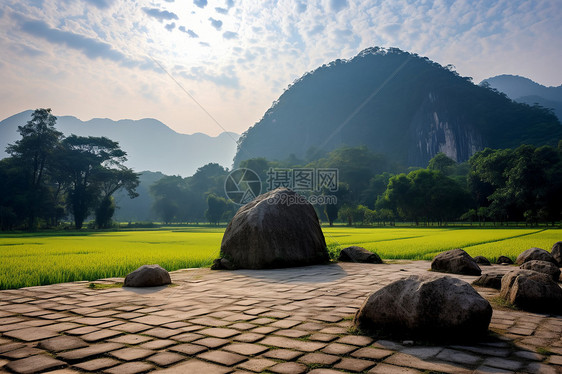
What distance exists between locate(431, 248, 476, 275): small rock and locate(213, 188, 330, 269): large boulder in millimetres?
2837

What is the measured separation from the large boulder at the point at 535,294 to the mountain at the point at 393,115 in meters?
89.5

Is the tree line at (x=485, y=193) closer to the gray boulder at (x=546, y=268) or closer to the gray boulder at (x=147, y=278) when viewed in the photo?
the gray boulder at (x=546, y=268)

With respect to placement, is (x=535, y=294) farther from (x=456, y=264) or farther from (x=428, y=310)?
(x=456, y=264)

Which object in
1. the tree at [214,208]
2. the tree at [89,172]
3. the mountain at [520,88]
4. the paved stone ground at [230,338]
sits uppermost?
the mountain at [520,88]

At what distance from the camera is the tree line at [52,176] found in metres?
41.4

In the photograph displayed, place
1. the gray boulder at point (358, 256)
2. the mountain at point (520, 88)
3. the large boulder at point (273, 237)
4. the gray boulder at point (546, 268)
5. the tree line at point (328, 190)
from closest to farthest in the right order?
the gray boulder at point (546, 268) → the large boulder at point (273, 237) → the gray boulder at point (358, 256) → the tree line at point (328, 190) → the mountain at point (520, 88)

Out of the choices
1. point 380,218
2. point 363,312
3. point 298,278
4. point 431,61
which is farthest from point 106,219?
point 431,61

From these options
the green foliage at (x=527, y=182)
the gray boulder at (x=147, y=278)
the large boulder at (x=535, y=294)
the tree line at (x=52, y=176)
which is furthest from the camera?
the tree line at (x=52, y=176)

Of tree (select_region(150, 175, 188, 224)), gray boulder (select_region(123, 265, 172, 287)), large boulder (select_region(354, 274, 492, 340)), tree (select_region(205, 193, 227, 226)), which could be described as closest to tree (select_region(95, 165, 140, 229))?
tree (select_region(205, 193, 227, 226))

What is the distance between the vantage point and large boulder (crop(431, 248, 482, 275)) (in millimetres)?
7289

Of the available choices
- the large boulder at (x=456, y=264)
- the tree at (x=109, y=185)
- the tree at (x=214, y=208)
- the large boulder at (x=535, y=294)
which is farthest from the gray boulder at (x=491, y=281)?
the tree at (x=214, y=208)

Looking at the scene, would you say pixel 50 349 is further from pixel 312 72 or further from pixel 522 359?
pixel 312 72

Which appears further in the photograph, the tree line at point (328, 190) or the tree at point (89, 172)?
the tree at point (89, 172)

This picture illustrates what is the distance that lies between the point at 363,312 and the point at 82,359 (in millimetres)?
2389
